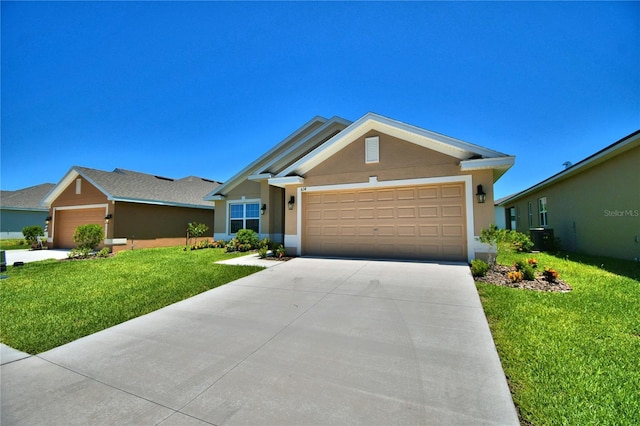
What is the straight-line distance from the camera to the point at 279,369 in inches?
115

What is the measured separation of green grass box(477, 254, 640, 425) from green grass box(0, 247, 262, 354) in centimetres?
577

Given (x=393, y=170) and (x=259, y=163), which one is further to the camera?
(x=259, y=163)

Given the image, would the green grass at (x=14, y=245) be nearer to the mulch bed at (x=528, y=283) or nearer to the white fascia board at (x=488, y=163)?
the white fascia board at (x=488, y=163)

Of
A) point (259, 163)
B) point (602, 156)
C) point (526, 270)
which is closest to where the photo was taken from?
point (526, 270)

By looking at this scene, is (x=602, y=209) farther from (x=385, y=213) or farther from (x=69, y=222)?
(x=69, y=222)

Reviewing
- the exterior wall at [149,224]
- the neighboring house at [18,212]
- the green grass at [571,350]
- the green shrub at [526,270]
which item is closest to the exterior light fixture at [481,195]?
the green shrub at [526,270]

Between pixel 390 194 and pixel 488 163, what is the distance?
309 cm

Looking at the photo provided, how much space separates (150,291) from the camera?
624cm

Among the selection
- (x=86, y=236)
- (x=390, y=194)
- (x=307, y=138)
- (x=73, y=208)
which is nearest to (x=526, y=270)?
(x=390, y=194)

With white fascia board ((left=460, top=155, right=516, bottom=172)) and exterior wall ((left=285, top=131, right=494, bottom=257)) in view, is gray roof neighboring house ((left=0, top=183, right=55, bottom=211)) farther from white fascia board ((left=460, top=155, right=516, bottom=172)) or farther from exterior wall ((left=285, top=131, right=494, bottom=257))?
white fascia board ((left=460, top=155, right=516, bottom=172))

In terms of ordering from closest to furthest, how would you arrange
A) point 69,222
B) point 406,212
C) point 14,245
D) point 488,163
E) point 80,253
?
point 488,163, point 406,212, point 80,253, point 69,222, point 14,245

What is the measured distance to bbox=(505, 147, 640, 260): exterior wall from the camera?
8482 millimetres

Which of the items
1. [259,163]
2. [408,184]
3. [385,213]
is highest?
[259,163]

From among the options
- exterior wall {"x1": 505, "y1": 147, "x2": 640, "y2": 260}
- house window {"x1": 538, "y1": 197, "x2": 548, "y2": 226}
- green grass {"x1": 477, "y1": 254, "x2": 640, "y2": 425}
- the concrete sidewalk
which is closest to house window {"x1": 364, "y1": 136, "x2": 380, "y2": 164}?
green grass {"x1": 477, "y1": 254, "x2": 640, "y2": 425}
